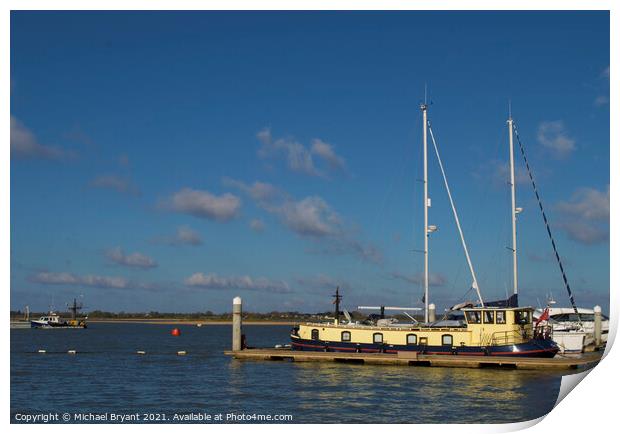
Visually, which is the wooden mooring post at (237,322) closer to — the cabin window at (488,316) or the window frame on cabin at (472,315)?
the window frame on cabin at (472,315)

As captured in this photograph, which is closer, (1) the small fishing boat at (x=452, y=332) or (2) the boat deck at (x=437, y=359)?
(2) the boat deck at (x=437, y=359)

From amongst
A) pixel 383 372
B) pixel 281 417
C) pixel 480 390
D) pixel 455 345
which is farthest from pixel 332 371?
pixel 281 417

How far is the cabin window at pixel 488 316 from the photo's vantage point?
4571cm

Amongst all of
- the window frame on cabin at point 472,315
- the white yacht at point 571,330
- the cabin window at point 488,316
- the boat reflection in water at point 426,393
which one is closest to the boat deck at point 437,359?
the boat reflection in water at point 426,393

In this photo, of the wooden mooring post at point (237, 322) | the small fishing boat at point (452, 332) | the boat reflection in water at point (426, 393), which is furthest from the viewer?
the wooden mooring post at point (237, 322)

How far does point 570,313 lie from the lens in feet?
246

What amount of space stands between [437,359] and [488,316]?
4.38 meters

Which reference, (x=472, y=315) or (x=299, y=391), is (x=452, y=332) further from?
(x=299, y=391)

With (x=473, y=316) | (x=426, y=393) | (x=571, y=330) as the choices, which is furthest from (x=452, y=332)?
(x=571, y=330)

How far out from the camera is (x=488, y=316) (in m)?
45.8

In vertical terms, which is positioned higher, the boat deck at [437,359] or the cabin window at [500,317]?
the cabin window at [500,317]
